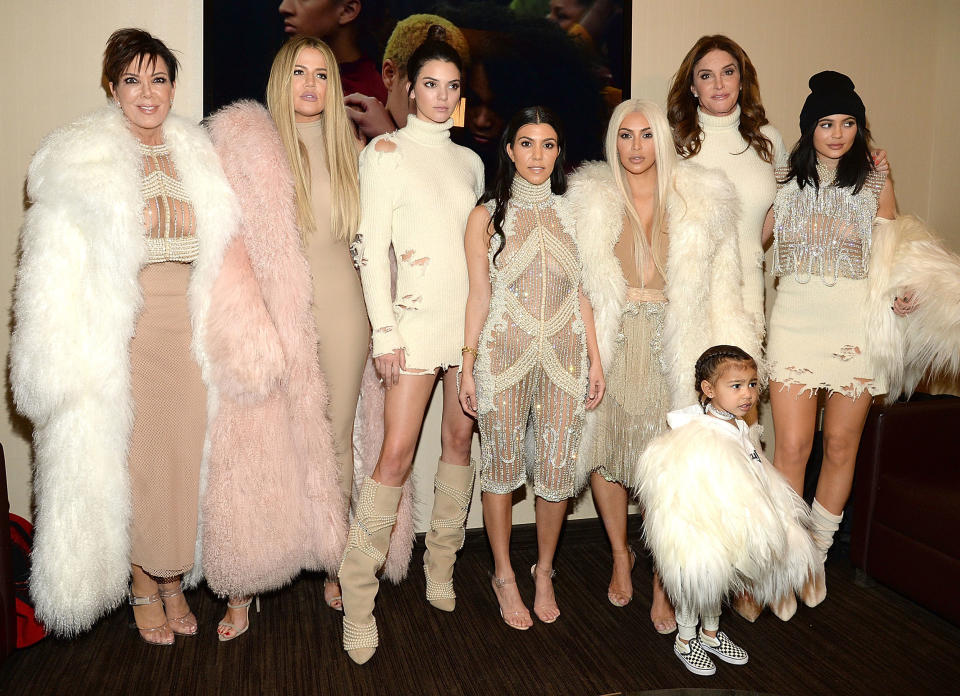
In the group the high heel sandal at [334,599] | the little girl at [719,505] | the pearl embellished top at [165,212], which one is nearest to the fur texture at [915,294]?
the little girl at [719,505]

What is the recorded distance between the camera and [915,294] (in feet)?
8.81

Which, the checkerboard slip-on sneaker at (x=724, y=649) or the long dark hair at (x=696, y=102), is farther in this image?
the long dark hair at (x=696, y=102)

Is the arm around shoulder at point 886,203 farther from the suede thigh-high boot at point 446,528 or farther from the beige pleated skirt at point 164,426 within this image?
the beige pleated skirt at point 164,426

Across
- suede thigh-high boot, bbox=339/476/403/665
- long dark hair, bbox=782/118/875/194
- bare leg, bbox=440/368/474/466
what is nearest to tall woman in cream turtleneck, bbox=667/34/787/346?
long dark hair, bbox=782/118/875/194

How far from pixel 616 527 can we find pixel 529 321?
0.91m

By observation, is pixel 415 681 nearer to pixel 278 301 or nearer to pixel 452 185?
pixel 278 301

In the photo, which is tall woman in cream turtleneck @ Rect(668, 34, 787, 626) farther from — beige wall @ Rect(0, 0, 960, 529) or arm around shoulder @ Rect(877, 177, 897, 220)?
beige wall @ Rect(0, 0, 960, 529)

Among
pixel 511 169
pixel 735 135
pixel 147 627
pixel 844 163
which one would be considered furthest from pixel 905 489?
pixel 147 627

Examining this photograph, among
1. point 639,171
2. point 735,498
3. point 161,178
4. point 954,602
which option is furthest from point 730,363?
point 161,178

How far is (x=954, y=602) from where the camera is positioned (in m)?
2.65

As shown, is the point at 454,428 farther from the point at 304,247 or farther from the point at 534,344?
the point at 304,247

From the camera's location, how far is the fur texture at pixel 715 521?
2.18 m

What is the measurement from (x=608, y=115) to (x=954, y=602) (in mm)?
2277

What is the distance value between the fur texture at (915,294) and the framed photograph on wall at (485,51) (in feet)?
4.14
